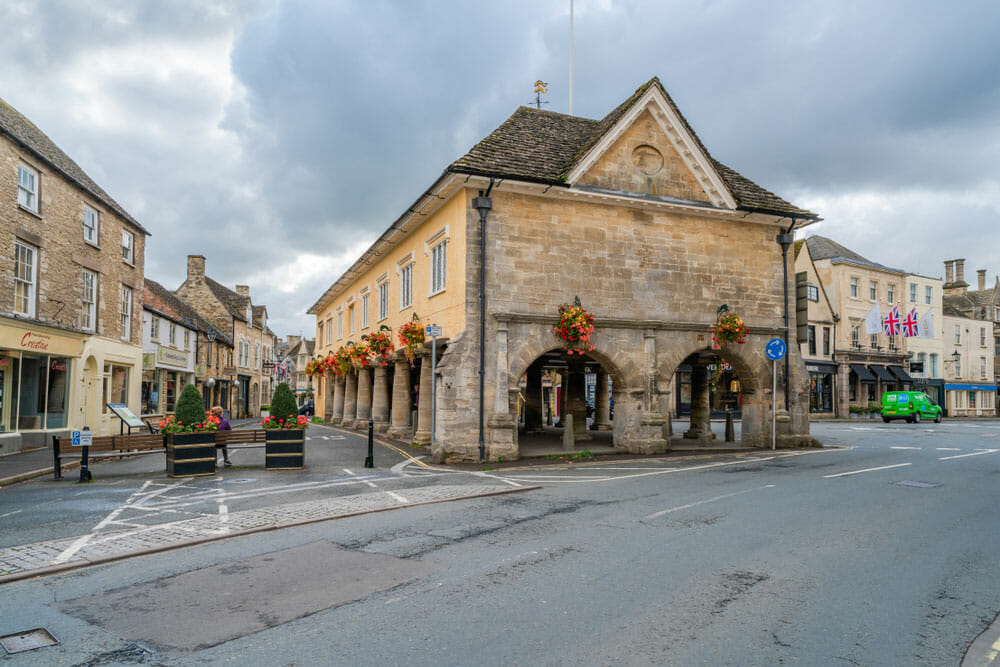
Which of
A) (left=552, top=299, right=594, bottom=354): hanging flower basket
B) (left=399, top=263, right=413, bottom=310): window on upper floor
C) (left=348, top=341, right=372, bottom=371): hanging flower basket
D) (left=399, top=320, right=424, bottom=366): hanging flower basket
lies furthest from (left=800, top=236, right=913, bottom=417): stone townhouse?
(left=399, top=320, right=424, bottom=366): hanging flower basket

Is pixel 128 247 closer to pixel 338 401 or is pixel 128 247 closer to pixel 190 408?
pixel 338 401

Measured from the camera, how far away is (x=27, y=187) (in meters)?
19.1

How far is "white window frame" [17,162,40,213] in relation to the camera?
18656 millimetres

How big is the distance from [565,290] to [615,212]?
9.37 ft

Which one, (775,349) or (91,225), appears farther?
(91,225)

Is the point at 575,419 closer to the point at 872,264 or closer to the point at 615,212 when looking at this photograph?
the point at 615,212

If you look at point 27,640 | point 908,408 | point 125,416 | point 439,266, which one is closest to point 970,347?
point 908,408

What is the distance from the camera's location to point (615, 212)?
1912 cm

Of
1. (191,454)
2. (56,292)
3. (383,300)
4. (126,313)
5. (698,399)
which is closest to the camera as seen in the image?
(191,454)

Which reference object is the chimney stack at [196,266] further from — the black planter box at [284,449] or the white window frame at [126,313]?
the black planter box at [284,449]

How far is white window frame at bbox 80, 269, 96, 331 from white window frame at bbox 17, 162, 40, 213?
3.33 meters

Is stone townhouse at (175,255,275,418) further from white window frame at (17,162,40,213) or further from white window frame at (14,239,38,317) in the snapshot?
white window frame at (17,162,40,213)

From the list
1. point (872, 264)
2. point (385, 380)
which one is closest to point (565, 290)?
point (385, 380)

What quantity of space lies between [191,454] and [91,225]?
1295cm
